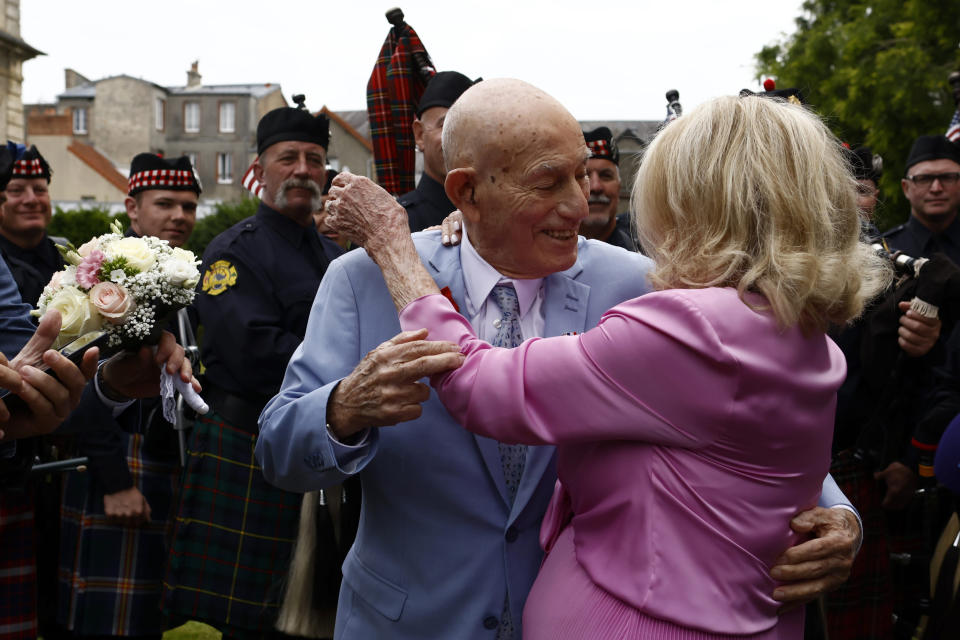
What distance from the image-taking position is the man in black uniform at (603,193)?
531 cm

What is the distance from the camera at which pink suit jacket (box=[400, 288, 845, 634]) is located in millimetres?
1755

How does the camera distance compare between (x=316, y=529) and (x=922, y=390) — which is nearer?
(x=316, y=529)

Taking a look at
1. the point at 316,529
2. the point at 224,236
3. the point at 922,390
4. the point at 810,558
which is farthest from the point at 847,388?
the point at 224,236

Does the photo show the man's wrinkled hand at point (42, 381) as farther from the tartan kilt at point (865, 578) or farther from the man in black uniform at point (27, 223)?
the tartan kilt at point (865, 578)

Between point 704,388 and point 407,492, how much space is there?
78 cm

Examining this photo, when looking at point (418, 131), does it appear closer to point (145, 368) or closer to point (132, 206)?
point (145, 368)

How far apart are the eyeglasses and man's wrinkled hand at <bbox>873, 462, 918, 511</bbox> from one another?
6.52 ft

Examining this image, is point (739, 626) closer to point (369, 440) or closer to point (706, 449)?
point (706, 449)

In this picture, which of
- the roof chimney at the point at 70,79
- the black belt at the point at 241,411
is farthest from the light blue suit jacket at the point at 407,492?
the roof chimney at the point at 70,79

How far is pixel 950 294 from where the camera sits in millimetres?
4543

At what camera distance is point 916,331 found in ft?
14.9

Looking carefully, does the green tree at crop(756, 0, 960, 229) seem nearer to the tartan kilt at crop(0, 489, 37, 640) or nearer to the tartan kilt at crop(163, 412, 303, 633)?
the tartan kilt at crop(163, 412, 303, 633)

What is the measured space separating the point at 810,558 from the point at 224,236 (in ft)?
12.3

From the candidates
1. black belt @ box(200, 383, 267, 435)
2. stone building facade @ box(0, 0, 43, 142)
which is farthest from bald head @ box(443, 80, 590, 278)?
stone building facade @ box(0, 0, 43, 142)
